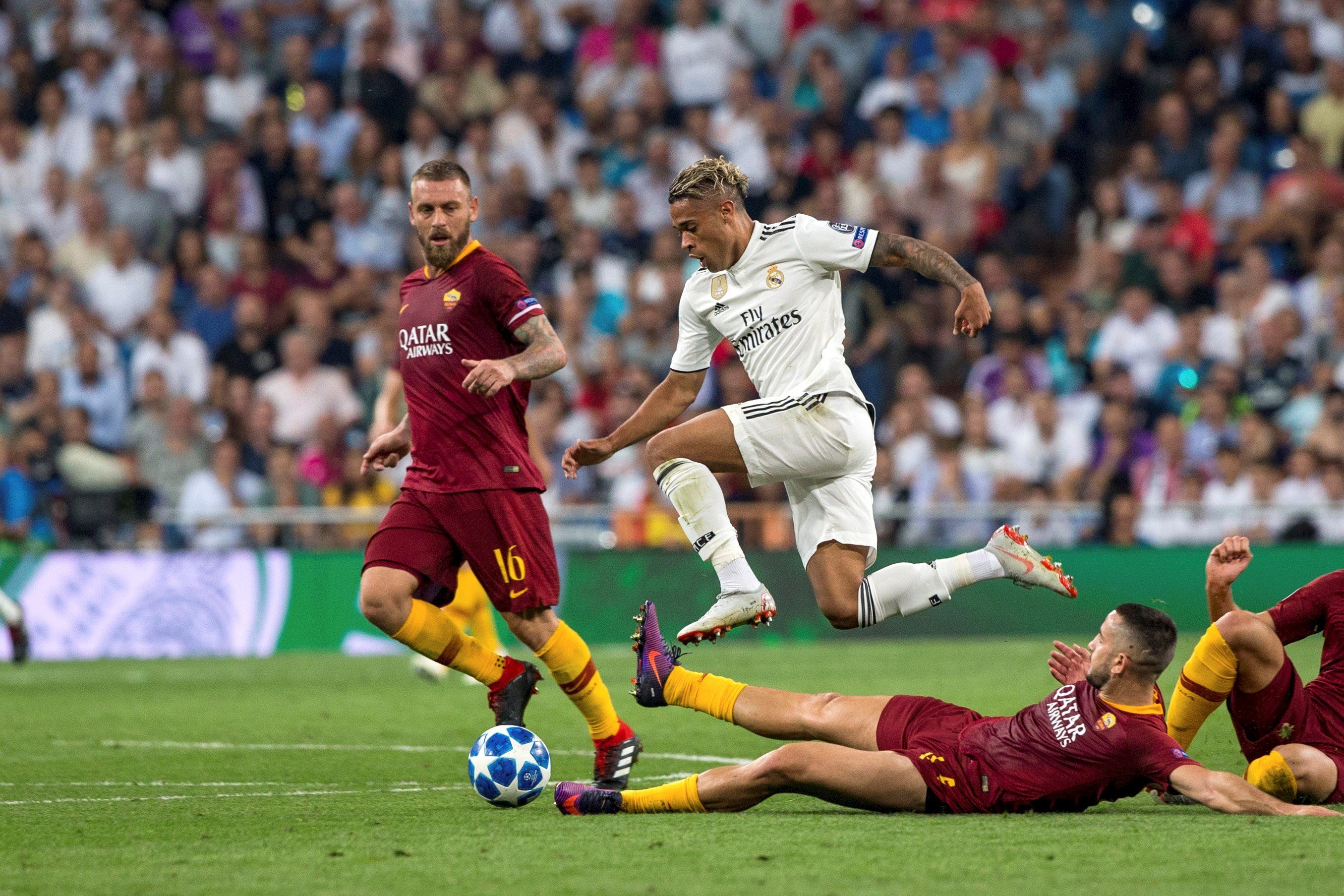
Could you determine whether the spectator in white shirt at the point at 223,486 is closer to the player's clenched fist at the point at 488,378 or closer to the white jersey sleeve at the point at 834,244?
the white jersey sleeve at the point at 834,244

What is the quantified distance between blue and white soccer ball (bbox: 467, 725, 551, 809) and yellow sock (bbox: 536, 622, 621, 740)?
0.42 meters

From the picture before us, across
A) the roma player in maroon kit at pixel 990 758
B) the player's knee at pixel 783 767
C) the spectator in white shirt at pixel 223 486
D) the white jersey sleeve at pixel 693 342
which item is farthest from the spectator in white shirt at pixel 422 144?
the player's knee at pixel 783 767

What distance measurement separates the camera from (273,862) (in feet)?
17.5

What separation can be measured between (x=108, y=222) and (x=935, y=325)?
30.2 feet

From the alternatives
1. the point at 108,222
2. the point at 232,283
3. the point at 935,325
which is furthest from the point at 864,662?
the point at 108,222

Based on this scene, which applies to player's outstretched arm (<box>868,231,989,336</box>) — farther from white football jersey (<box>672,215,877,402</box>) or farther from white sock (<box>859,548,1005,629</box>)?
white sock (<box>859,548,1005,629</box>)

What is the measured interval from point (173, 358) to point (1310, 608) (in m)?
13.8

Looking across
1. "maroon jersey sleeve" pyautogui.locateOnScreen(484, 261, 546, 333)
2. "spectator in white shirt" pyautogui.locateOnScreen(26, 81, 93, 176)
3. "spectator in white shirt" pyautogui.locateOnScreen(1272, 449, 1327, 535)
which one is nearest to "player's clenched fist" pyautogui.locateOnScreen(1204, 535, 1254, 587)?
"maroon jersey sleeve" pyautogui.locateOnScreen(484, 261, 546, 333)

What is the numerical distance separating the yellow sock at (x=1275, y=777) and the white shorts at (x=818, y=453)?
2.08 metres

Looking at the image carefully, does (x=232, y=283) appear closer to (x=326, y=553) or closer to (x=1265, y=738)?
(x=326, y=553)

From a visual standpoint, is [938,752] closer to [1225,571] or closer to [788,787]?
[788,787]

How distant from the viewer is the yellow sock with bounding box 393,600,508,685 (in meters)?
7.30

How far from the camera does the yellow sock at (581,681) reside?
23.7 feet

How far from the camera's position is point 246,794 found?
7191 mm
